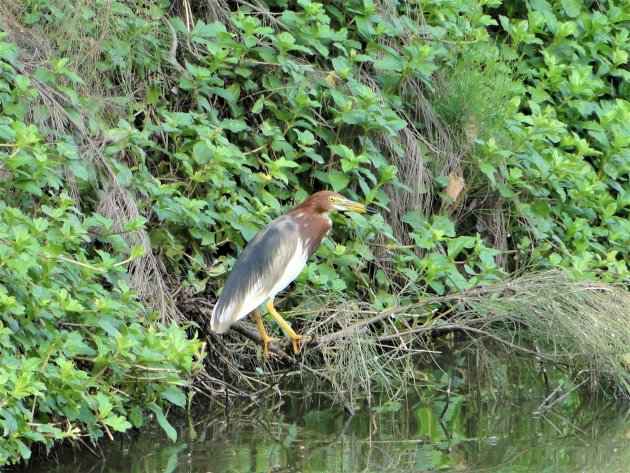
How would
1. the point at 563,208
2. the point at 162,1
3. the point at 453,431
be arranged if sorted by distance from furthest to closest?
1. the point at 563,208
2. the point at 162,1
3. the point at 453,431

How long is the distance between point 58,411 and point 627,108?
16.0 feet

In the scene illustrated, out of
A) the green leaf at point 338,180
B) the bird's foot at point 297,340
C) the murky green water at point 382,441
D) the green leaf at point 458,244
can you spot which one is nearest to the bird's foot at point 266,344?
the bird's foot at point 297,340

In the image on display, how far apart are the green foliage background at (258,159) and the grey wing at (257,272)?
25cm

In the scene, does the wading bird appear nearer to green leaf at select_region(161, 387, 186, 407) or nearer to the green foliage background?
the green foliage background

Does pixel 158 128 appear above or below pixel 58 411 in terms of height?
above

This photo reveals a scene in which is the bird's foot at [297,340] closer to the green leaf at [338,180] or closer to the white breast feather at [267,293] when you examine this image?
the white breast feather at [267,293]

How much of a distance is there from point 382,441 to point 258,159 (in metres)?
1.94

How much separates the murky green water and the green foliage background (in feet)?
0.73

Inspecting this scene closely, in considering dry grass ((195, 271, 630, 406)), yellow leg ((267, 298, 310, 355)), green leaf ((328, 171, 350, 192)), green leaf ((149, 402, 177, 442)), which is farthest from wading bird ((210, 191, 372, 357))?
green leaf ((149, 402, 177, 442))

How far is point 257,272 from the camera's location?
5.93 meters

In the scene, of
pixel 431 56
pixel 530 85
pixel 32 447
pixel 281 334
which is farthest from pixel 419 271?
pixel 32 447

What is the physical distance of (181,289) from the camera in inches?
237

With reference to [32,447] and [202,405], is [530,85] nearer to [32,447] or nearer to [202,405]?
[202,405]

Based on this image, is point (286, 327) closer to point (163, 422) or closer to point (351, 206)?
point (351, 206)
